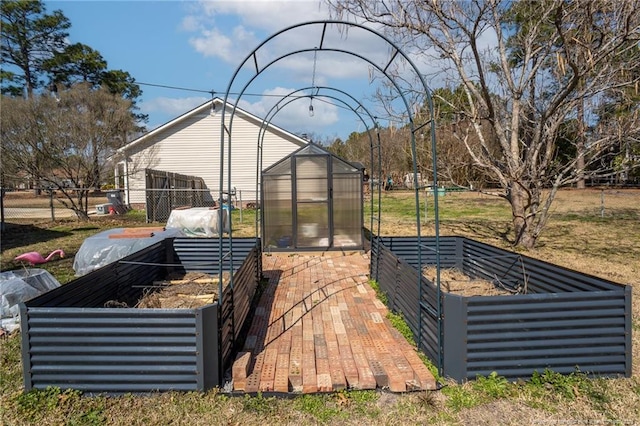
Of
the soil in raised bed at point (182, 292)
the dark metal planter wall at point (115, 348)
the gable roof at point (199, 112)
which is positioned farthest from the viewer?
the gable roof at point (199, 112)

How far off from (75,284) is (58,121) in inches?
525

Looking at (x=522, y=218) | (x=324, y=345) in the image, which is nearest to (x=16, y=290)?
(x=324, y=345)

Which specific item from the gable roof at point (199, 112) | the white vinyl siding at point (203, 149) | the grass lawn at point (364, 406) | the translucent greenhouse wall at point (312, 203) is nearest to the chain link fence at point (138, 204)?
the white vinyl siding at point (203, 149)

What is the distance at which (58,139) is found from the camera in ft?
46.0

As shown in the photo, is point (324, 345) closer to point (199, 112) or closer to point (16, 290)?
point (16, 290)

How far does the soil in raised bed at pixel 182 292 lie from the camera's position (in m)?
4.54

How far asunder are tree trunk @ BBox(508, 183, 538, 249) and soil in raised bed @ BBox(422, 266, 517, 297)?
3257mm

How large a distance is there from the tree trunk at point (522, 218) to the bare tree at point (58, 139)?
Answer: 13.4m

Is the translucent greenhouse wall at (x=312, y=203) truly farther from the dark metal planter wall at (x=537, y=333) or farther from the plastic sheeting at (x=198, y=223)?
the dark metal planter wall at (x=537, y=333)

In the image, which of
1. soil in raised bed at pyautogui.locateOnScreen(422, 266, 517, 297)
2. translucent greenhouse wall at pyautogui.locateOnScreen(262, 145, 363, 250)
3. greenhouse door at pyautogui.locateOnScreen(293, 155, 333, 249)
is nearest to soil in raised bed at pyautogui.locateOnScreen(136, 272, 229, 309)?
translucent greenhouse wall at pyautogui.locateOnScreen(262, 145, 363, 250)

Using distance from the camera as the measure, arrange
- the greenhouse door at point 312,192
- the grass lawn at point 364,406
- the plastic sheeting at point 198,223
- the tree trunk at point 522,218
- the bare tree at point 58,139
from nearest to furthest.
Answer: the grass lawn at point 364,406 → the tree trunk at point 522,218 → the greenhouse door at point 312,192 → the plastic sheeting at point 198,223 → the bare tree at point 58,139

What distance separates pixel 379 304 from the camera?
506 cm

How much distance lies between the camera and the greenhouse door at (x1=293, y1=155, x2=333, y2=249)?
8664mm

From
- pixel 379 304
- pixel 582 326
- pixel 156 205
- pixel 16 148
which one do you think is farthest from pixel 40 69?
pixel 582 326
